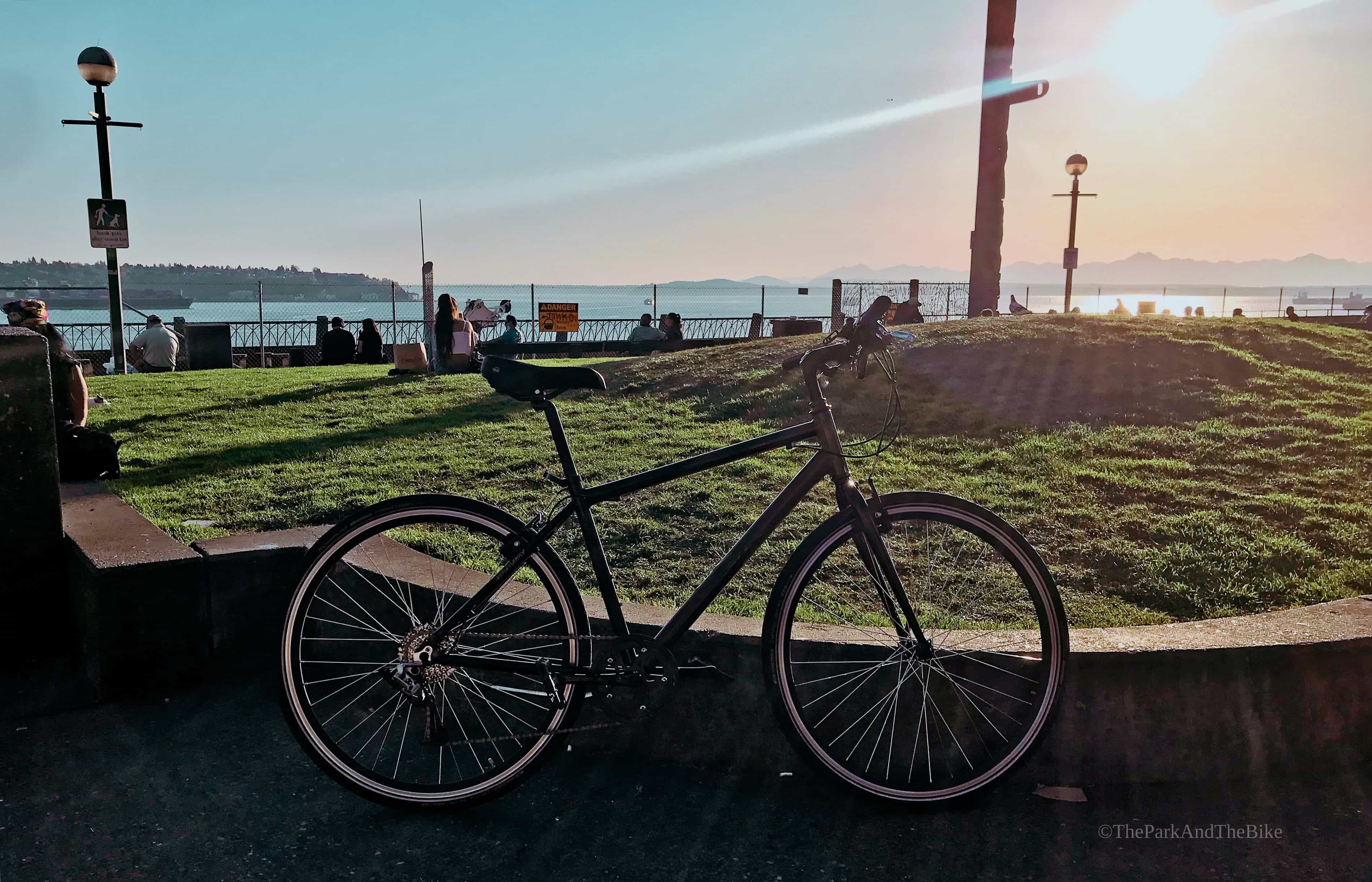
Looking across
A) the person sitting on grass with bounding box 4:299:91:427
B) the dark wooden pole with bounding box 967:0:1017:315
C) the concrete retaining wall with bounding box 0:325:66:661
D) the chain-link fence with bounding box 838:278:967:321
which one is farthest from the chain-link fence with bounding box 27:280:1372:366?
the concrete retaining wall with bounding box 0:325:66:661

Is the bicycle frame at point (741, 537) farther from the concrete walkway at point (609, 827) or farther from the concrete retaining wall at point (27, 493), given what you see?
the concrete retaining wall at point (27, 493)

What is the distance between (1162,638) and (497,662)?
7.00 feet

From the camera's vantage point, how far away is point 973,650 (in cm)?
306

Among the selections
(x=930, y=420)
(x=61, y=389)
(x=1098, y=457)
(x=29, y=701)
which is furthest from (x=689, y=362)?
(x=29, y=701)

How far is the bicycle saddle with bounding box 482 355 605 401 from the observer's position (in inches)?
116

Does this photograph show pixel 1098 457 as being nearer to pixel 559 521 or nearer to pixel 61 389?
pixel 559 521

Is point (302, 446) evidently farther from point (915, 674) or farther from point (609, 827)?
point (915, 674)

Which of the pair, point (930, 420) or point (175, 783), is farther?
point (930, 420)

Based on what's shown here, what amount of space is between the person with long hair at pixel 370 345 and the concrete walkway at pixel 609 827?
18.4 meters

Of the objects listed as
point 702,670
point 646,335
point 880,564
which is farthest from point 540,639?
point 646,335

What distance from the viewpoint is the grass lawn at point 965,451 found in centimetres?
492

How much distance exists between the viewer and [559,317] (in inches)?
1005

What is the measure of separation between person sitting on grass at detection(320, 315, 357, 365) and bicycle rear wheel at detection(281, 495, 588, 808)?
17.8 meters

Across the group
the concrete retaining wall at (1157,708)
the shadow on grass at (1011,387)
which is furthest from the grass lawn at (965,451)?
the concrete retaining wall at (1157,708)
